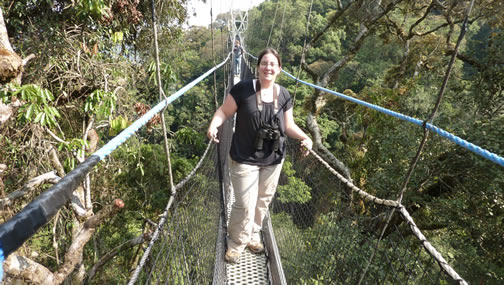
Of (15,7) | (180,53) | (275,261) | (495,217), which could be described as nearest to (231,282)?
(275,261)

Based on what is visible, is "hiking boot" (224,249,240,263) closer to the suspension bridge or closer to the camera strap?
the suspension bridge

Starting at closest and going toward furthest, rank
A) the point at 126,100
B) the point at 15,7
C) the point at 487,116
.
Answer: the point at 15,7, the point at 126,100, the point at 487,116

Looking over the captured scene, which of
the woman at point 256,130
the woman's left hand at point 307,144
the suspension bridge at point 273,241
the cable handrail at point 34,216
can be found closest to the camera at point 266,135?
the woman at point 256,130

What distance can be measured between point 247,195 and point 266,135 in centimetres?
24

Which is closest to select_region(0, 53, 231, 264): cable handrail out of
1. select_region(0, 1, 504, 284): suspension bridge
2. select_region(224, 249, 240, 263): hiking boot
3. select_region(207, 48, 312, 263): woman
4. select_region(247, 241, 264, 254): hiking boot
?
select_region(0, 1, 504, 284): suspension bridge

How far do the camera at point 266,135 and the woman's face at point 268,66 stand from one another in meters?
0.17

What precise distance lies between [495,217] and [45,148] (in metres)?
3.66

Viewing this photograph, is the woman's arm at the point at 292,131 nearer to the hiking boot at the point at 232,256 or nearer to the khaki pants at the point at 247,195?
the khaki pants at the point at 247,195

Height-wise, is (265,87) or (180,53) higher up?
(265,87)

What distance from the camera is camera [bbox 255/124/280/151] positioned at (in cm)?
106

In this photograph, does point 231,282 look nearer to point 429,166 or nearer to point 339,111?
point 429,166

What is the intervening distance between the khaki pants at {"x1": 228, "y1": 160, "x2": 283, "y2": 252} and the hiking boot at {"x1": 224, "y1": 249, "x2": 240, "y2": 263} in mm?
16

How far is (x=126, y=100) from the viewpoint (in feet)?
7.77

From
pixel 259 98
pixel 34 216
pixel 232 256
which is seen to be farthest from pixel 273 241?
pixel 34 216
